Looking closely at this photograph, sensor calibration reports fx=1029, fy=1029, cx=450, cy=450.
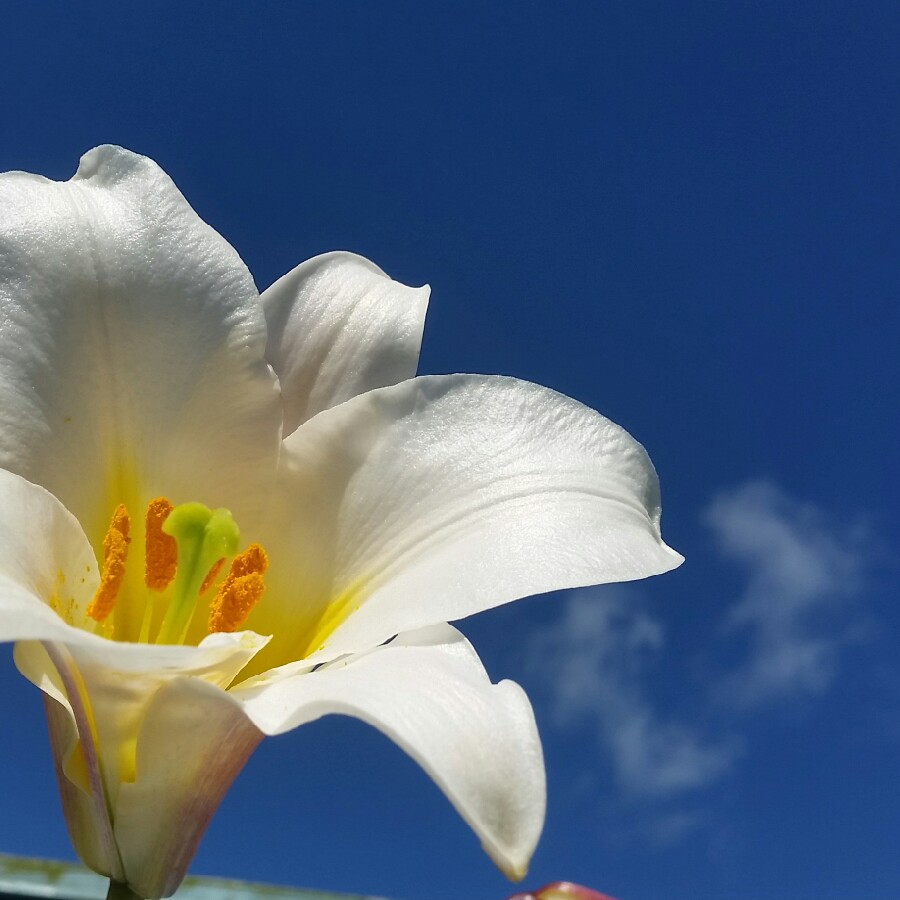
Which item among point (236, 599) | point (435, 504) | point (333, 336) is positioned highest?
point (333, 336)

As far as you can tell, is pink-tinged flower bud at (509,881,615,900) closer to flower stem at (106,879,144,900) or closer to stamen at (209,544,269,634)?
flower stem at (106,879,144,900)

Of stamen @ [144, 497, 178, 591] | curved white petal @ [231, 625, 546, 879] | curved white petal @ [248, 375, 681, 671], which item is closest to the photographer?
curved white petal @ [231, 625, 546, 879]

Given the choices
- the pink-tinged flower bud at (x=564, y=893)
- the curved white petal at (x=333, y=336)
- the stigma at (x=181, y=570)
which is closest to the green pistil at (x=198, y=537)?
the stigma at (x=181, y=570)

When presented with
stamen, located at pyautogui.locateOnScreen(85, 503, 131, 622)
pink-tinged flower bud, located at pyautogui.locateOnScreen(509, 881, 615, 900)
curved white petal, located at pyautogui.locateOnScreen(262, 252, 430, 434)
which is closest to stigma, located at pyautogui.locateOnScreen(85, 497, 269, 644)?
stamen, located at pyautogui.locateOnScreen(85, 503, 131, 622)

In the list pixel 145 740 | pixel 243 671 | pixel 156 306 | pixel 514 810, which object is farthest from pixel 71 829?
pixel 156 306

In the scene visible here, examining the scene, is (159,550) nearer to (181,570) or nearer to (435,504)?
(181,570)

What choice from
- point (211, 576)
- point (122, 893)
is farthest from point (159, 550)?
point (122, 893)
